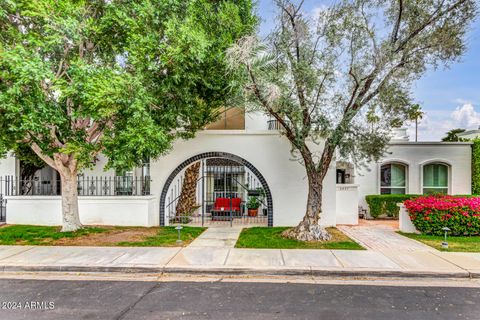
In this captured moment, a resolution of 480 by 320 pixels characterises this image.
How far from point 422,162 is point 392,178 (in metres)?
1.50

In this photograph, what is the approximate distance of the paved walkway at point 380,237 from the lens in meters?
7.67

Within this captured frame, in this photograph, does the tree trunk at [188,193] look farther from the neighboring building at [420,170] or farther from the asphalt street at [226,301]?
the neighboring building at [420,170]

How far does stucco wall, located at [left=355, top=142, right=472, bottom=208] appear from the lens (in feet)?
43.9

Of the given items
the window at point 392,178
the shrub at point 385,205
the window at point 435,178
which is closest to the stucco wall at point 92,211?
the shrub at point 385,205

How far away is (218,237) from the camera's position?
8.85 m

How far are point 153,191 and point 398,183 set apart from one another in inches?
451

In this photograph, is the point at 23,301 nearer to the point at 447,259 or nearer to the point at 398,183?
the point at 447,259

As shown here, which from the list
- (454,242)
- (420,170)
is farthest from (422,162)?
Answer: (454,242)

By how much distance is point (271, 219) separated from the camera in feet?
35.1

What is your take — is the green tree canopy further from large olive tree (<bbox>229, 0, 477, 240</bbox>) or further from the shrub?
large olive tree (<bbox>229, 0, 477, 240</bbox>)

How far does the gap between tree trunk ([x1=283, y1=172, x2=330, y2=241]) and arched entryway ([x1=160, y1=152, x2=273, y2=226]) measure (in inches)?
92.3

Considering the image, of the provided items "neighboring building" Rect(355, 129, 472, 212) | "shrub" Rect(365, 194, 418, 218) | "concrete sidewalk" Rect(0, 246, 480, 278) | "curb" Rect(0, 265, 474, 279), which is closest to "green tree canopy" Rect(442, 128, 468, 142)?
"neighboring building" Rect(355, 129, 472, 212)

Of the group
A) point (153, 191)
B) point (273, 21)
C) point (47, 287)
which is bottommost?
point (47, 287)

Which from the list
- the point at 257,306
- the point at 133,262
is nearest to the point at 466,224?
the point at 257,306
